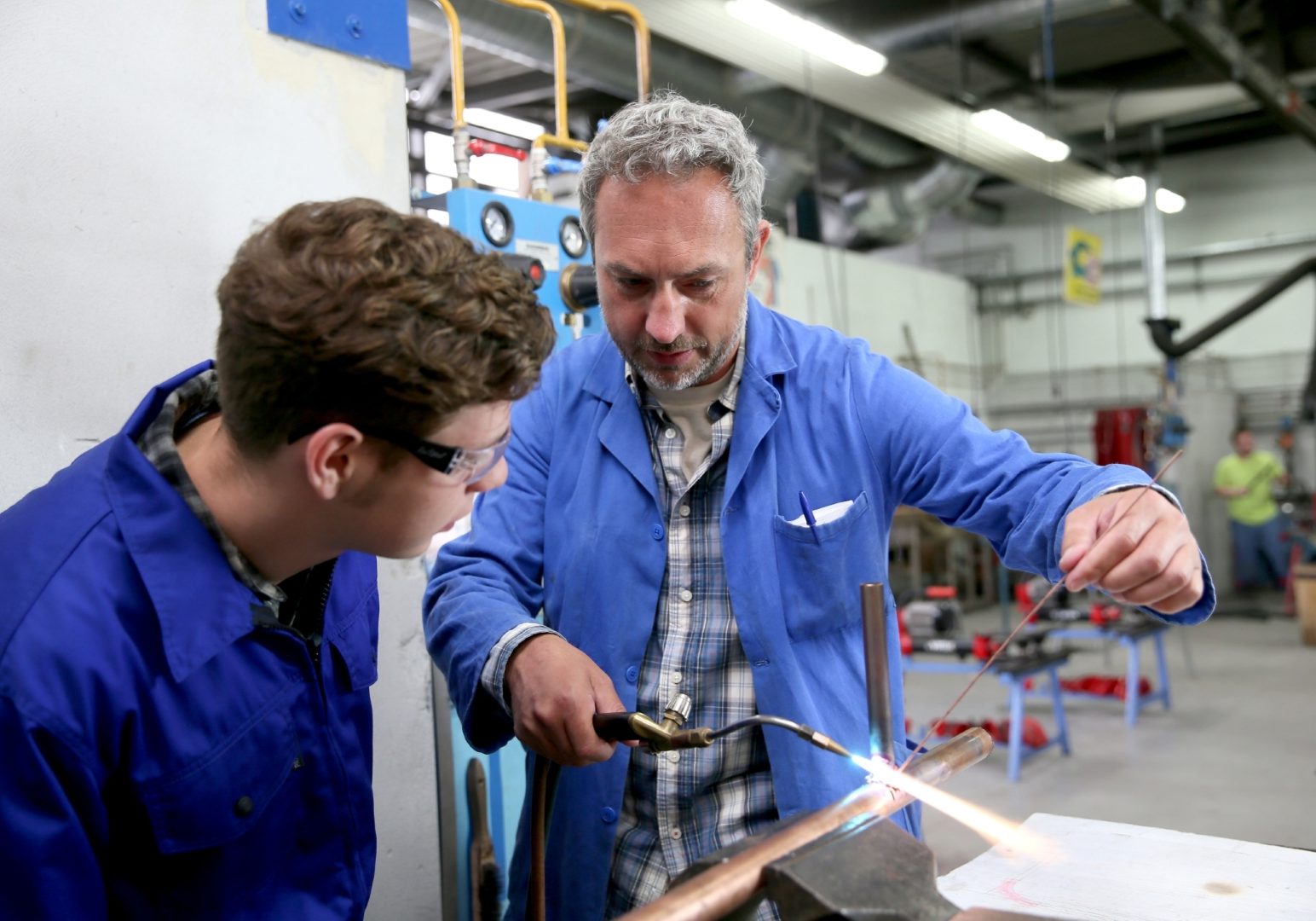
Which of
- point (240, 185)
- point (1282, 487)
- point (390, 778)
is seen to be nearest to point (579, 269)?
point (240, 185)

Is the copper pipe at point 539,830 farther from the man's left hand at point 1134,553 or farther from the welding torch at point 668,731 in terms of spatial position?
the man's left hand at point 1134,553

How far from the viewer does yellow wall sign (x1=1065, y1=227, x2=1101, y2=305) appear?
7312 mm

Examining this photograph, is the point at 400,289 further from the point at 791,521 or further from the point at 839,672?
the point at 839,672

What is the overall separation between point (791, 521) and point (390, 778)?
3.00 feet

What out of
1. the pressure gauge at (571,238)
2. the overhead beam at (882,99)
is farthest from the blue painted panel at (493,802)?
the overhead beam at (882,99)

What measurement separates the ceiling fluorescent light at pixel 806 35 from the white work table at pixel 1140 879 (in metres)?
4.78

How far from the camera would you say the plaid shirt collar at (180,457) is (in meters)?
1.03

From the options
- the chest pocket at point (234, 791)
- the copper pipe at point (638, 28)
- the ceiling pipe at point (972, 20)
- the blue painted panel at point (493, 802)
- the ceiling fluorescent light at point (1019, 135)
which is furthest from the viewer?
the ceiling fluorescent light at point (1019, 135)

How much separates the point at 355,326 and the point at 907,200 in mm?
8299

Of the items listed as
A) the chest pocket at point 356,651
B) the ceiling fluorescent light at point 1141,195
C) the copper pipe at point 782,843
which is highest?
the ceiling fluorescent light at point 1141,195

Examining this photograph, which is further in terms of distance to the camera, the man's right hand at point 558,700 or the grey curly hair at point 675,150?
the grey curly hair at point 675,150

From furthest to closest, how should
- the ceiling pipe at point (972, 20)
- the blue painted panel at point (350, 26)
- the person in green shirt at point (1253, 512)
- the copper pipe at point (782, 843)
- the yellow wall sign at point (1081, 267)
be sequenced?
1. the person in green shirt at point (1253, 512)
2. the yellow wall sign at point (1081, 267)
3. the ceiling pipe at point (972, 20)
4. the blue painted panel at point (350, 26)
5. the copper pipe at point (782, 843)

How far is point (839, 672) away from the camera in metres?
1.37

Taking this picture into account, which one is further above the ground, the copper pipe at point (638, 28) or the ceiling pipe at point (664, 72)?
the ceiling pipe at point (664, 72)
